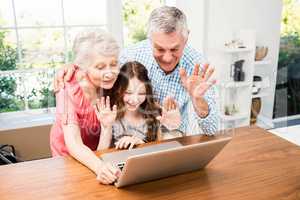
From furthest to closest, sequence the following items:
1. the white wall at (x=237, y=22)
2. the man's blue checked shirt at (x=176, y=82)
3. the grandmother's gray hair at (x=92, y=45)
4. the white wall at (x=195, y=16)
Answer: the white wall at (x=237, y=22) → the white wall at (x=195, y=16) → the man's blue checked shirt at (x=176, y=82) → the grandmother's gray hair at (x=92, y=45)

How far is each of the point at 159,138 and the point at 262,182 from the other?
453 millimetres

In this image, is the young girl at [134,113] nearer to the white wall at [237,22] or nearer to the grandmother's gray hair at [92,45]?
the grandmother's gray hair at [92,45]

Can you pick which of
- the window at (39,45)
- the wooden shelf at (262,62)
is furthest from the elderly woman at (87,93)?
the wooden shelf at (262,62)

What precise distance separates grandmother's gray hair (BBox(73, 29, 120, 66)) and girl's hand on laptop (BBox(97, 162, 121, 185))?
37cm

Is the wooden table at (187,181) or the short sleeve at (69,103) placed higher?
the short sleeve at (69,103)

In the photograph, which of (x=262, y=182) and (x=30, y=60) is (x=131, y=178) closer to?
(x=262, y=182)

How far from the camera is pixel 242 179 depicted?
1084 millimetres

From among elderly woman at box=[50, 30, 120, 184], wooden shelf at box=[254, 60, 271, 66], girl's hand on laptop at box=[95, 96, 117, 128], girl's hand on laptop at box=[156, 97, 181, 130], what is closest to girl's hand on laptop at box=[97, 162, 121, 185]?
elderly woman at box=[50, 30, 120, 184]

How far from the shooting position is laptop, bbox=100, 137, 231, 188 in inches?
37.6

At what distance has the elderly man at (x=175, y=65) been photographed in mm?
1183

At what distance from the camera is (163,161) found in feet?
3.28

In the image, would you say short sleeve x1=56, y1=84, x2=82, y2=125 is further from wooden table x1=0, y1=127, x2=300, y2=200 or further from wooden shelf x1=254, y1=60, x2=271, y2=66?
wooden shelf x1=254, y1=60, x2=271, y2=66

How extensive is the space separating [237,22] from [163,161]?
2.11 m

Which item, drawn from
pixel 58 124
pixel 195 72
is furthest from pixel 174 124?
pixel 58 124
